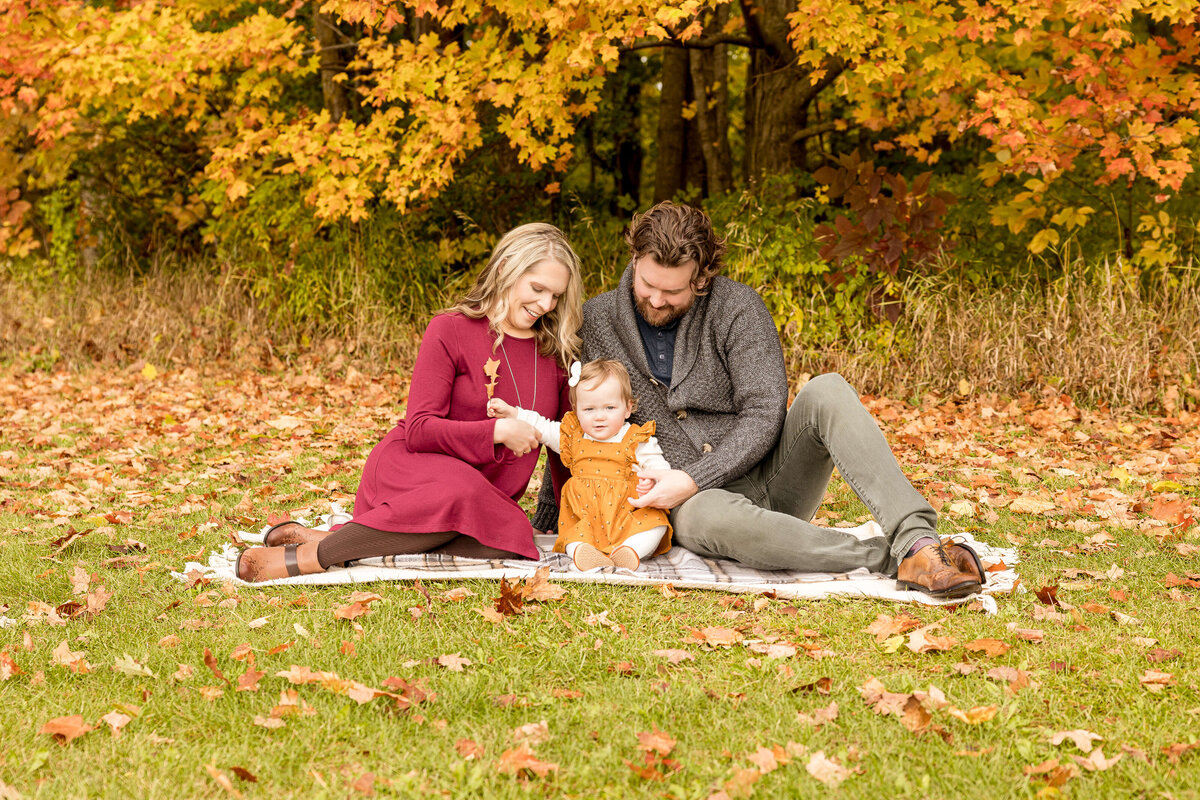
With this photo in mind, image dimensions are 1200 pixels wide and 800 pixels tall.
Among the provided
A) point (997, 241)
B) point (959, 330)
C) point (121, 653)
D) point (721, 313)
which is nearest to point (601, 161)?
point (997, 241)

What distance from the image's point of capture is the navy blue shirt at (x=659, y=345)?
13.3 feet

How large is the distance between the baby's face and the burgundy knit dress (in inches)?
9.3

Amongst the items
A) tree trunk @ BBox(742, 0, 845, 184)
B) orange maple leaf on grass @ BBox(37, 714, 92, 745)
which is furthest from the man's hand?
tree trunk @ BBox(742, 0, 845, 184)

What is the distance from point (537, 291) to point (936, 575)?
169cm

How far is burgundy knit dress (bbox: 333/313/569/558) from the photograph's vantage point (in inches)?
147

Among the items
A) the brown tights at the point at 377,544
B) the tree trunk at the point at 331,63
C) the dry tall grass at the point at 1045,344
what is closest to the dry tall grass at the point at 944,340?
the dry tall grass at the point at 1045,344

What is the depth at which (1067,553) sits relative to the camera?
4.07 metres

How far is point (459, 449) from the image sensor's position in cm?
382

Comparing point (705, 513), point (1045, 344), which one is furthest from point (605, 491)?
point (1045, 344)

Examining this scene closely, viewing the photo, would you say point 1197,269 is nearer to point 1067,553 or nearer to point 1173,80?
point 1173,80

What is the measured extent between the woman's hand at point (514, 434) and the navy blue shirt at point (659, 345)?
57 centimetres

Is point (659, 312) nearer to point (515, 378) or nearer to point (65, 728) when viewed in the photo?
point (515, 378)

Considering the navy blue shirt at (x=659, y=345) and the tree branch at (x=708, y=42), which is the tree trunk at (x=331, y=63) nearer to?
the tree branch at (x=708, y=42)

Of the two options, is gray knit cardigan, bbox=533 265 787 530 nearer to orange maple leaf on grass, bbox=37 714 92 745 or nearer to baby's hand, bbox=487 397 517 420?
baby's hand, bbox=487 397 517 420
